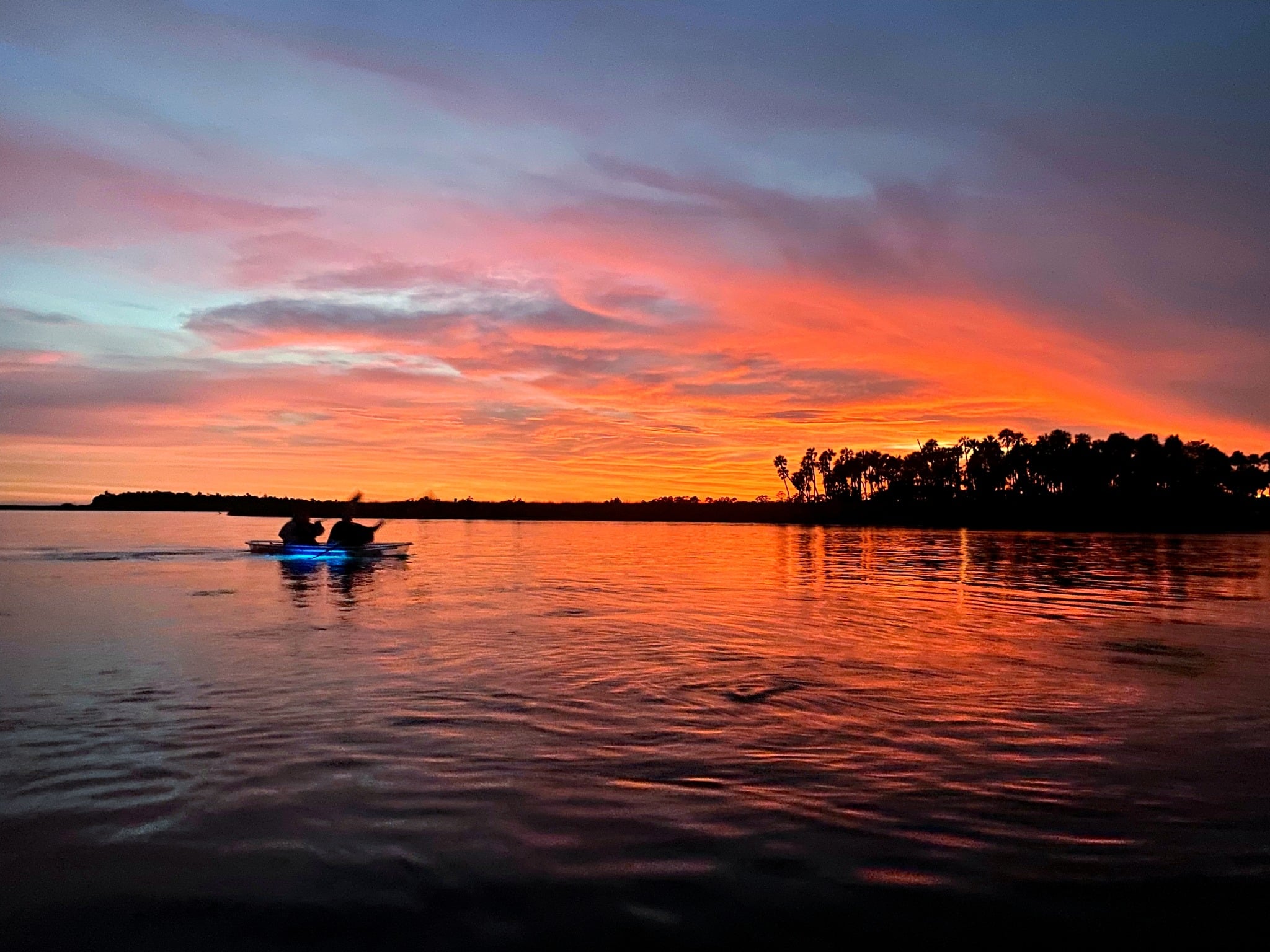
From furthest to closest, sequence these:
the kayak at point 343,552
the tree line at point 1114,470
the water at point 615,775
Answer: the tree line at point 1114,470, the kayak at point 343,552, the water at point 615,775

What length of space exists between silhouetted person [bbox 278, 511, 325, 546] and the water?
28973mm

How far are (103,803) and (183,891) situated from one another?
293cm

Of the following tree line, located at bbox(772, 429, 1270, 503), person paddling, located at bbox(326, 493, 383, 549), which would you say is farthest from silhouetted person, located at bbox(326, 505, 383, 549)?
tree line, located at bbox(772, 429, 1270, 503)

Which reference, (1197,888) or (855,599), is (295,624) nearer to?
(855,599)

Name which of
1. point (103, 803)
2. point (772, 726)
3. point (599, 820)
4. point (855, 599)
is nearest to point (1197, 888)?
point (599, 820)

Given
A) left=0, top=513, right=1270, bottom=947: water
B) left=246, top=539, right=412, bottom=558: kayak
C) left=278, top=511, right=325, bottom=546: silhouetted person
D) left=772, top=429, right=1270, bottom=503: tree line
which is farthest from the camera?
left=772, top=429, right=1270, bottom=503: tree line

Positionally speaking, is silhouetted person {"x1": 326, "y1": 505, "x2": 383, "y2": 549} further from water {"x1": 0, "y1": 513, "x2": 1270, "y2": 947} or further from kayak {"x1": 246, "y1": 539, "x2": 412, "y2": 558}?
water {"x1": 0, "y1": 513, "x2": 1270, "y2": 947}

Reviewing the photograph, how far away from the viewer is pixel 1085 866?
7352 mm

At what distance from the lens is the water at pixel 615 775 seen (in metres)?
6.75

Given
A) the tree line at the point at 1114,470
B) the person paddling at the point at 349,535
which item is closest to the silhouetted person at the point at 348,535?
the person paddling at the point at 349,535

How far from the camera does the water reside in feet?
22.1

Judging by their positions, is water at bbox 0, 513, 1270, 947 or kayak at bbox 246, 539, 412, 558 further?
kayak at bbox 246, 539, 412, 558

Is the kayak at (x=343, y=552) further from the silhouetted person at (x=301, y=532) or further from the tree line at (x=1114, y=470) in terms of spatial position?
the tree line at (x=1114, y=470)

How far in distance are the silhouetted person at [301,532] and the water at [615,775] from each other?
95.1ft
